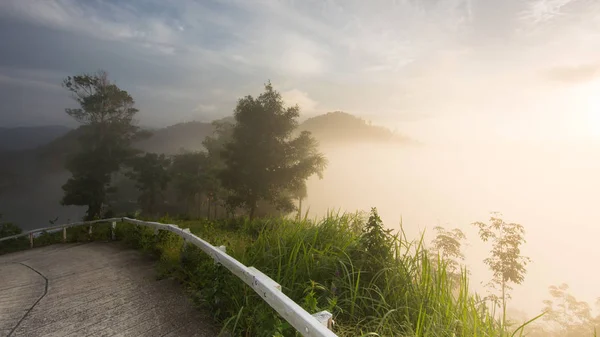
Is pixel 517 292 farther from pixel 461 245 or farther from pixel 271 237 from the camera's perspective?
pixel 271 237

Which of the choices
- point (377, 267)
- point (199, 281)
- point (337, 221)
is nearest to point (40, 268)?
point (199, 281)

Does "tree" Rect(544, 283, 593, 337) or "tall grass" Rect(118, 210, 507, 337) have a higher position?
"tall grass" Rect(118, 210, 507, 337)

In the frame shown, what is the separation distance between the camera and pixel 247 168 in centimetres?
2819

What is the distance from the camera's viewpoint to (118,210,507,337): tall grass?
3197 millimetres

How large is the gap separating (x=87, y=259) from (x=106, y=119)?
4289 centimetres

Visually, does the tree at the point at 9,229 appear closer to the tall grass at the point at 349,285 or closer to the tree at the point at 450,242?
the tall grass at the point at 349,285

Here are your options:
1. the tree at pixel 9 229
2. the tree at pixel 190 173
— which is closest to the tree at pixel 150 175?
the tree at pixel 190 173

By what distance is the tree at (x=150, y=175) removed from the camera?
47281 mm

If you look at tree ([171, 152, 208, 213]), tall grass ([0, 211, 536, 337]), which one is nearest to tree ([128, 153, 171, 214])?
tree ([171, 152, 208, 213])

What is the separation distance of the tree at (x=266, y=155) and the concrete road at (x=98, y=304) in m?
22.1

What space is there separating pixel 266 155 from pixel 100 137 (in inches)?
1121

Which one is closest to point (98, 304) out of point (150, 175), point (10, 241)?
point (10, 241)

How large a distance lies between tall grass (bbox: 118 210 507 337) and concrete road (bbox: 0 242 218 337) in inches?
13.5

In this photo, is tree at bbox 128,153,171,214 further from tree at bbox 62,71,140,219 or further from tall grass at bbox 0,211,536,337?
tall grass at bbox 0,211,536,337
